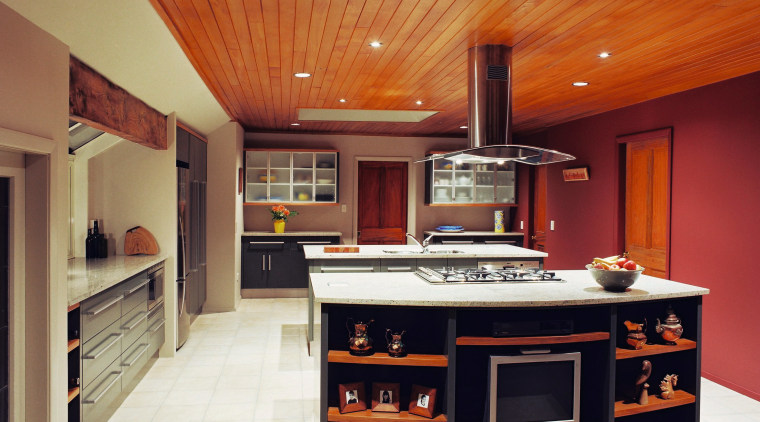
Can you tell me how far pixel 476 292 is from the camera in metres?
2.82

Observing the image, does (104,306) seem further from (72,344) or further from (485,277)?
(485,277)

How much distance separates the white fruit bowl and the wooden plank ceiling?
1.36 meters

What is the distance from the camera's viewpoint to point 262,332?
5.54 metres

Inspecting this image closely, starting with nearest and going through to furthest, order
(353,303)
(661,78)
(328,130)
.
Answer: (353,303)
(661,78)
(328,130)

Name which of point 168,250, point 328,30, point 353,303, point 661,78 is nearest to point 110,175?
point 168,250

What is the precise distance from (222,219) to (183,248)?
1636 millimetres

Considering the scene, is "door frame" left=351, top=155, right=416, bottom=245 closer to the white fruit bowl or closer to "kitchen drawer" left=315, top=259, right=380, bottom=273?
"kitchen drawer" left=315, top=259, right=380, bottom=273

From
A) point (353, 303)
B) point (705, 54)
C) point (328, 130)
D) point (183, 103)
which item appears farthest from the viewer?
point (328, 130)

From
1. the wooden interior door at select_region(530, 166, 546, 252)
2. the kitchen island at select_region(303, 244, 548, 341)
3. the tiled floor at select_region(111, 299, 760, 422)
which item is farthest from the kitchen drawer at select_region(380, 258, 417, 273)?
the wooden interior door at select_region(530, 166, 546, 252)

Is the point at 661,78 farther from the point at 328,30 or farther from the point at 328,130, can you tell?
the point at 328,130

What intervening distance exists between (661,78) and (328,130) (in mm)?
4560

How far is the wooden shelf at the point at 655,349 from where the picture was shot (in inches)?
111

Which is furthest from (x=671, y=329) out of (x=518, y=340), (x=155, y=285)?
(x=155, y=285)

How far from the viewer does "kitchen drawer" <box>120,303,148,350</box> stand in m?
3.57
